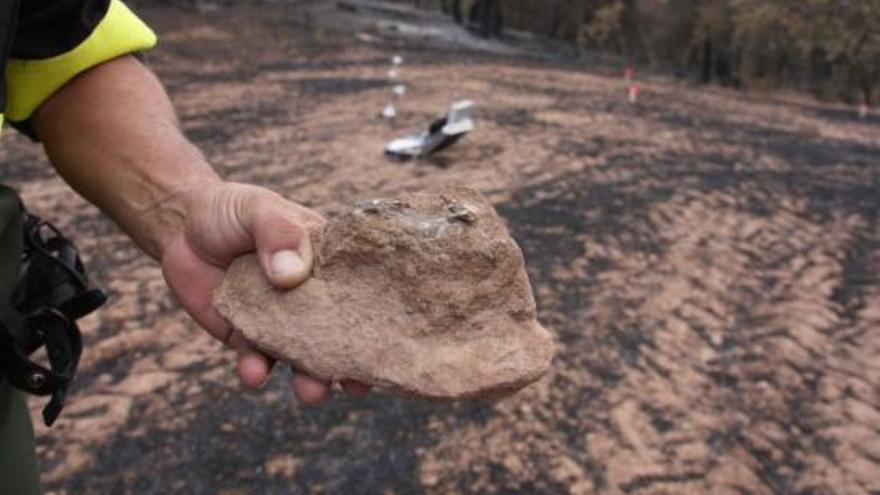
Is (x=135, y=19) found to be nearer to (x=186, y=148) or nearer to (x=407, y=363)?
(x=186, y=148)

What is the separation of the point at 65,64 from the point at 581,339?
3.05 meters

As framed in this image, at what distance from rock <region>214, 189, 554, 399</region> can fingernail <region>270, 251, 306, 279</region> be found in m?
0.07

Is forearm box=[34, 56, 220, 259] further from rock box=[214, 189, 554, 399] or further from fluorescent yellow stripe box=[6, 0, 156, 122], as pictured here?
rock box=[214, 189, 554, 399]

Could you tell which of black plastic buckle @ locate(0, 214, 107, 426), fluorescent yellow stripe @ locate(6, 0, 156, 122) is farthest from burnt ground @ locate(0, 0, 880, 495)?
fluorescent yellow stripe @ locate(6, 0, 156, 122)

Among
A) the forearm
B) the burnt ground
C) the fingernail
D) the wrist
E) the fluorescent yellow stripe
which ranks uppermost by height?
the fluorescent yellow stripe

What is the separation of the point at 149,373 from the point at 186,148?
6.54 feet

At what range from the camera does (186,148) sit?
222 cm

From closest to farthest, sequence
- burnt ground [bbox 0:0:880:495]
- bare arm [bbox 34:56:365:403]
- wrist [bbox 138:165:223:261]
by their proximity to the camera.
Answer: bare arm [bbox 34:56:365:403] → wrist [bbox 138:165:223:261] → burnt ground [bbox 0:0:880:495]

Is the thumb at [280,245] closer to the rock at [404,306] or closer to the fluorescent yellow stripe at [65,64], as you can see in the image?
the rock at [404,306]

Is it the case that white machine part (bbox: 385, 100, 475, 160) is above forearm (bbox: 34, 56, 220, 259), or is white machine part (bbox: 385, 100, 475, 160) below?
below

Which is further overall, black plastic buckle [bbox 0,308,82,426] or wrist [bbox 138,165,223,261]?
wrist [bbox 138,165,223,261]

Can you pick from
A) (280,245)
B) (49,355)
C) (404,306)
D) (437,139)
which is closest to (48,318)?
(49,355)

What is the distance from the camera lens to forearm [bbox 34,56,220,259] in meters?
2.05

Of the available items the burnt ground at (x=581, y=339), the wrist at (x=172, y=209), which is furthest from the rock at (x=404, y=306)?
the burnt ground at (x=581, y=339)
